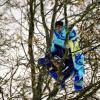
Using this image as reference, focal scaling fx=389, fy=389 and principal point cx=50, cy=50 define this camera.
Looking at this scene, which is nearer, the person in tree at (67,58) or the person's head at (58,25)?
the person in tree at (67,58)

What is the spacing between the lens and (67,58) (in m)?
5.89

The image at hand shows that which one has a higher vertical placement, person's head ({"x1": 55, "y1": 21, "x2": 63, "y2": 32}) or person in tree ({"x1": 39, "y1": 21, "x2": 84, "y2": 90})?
person's head ({"x1": 55, "y1": 21, "x2": 63, "y2": 32})

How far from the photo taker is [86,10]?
5.62m

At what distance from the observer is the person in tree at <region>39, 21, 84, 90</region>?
5.81 meters

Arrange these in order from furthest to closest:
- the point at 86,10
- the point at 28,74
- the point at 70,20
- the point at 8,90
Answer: the point at 8,90 → the point at 28,74 → the point at 70,20 → the point at 86,10

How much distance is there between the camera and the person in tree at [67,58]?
229 inches

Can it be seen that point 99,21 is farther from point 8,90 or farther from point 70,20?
point 8,90

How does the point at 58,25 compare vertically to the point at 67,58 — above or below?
above

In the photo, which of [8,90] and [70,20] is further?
[8,90]

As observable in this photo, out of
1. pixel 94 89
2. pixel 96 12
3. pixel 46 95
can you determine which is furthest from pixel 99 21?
pixel 46 95

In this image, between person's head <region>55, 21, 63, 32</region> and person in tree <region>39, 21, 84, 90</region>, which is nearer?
person in tree <region>39, 21, 84, 90</region>

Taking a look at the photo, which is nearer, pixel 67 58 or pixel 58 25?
pixel 67 58

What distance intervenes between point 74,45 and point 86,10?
22.8 inches

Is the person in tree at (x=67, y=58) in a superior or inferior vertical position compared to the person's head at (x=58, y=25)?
inferior
